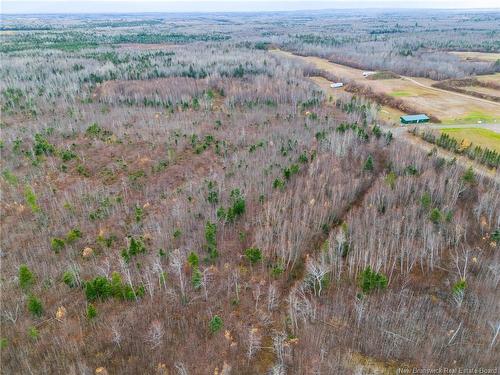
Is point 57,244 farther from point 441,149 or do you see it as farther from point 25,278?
point 441,149

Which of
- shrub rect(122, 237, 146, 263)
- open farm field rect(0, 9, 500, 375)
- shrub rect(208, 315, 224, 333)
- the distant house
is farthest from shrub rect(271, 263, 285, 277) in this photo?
the distant house

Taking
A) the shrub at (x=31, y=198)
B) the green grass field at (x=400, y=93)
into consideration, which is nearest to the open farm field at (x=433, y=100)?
the green grass field at (x=400, y=93)

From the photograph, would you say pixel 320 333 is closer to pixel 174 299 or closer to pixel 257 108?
pixel 174 299

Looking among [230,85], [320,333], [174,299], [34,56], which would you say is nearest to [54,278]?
[174,299]

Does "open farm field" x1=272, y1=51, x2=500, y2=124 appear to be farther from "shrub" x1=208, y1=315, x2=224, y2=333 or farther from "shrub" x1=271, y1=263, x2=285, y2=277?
"shrub" x1=208, y1=315, x2=224, y2=333

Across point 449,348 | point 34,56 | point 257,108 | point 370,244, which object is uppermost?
point 34,56

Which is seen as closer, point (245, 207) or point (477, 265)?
point (477, 265)

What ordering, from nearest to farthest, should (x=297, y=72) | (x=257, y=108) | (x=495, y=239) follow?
(x=495, y=239), (x=257, y=108), (x=297, y=72)
